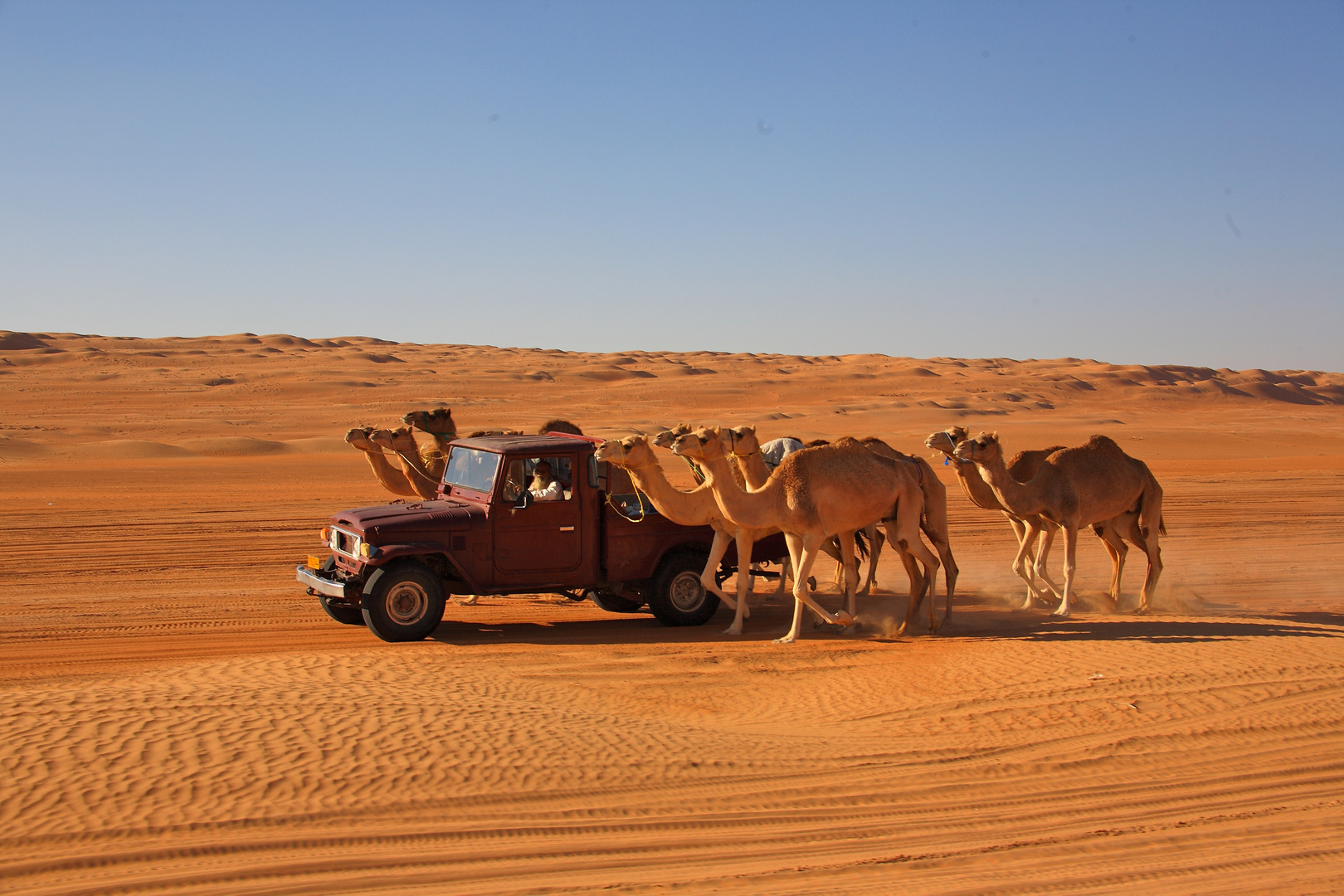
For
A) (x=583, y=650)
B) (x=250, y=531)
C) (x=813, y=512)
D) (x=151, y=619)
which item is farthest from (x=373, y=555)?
(x=250, y=531)

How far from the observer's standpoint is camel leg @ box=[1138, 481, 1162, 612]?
537 inches

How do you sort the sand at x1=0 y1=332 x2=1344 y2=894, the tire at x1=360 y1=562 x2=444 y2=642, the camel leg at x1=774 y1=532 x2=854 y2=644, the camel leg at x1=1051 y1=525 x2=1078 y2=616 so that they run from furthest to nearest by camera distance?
the camel leg at x1=1051 y1=525 x2=1078 y2=616
the camel leg at x1=774 y1=532 x2=854 y2=644
the tire at x1=360 y1=562 x2=444 y2=642
the sand at x1=0 y1=332 x2=1344 y2=894

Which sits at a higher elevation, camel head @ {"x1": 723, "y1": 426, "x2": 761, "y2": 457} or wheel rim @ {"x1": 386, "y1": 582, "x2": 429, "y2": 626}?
camel head @ {"x1": 723, "y1": 426, "x2": 761, "y2": 457}

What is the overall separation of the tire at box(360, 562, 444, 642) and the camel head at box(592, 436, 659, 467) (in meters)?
2.10

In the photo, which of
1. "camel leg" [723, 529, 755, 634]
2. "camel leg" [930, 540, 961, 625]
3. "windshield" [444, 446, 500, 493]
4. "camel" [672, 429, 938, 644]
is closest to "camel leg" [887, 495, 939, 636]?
"camel" [672, 429, 938, 644]

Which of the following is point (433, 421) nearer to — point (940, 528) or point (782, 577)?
point (782, 577)

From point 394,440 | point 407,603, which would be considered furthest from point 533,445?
point 394,440

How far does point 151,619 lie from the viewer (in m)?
12.0

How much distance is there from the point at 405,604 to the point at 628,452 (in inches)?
105

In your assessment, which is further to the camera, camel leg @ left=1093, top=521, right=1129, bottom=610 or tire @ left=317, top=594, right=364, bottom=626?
camel leg @ left=1093, top=521, right=1129, bottom=610

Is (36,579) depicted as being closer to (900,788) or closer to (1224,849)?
(900,788)

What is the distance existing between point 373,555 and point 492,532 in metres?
1.22

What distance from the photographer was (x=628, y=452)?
1062cm

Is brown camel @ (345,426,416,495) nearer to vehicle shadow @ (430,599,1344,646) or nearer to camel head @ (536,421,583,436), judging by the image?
camel head @ (536,421,583,436)
